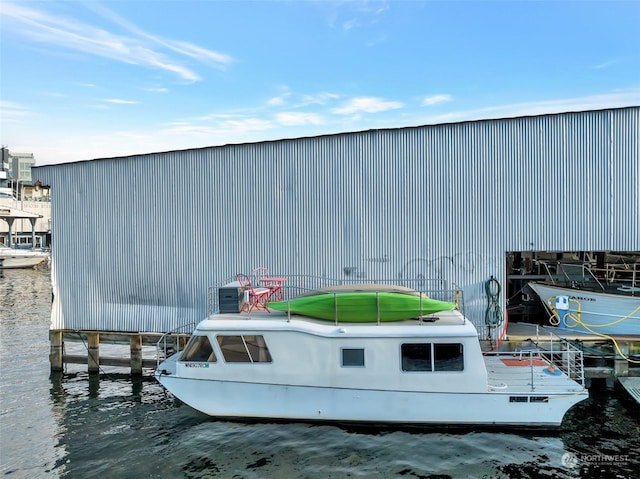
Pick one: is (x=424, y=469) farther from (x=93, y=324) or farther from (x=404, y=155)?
(x=93, y=324)

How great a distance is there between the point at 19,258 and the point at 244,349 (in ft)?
207

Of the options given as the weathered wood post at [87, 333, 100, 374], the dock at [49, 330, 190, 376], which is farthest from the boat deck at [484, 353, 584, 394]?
the weathered wood post at [87, 333, 100, 374]

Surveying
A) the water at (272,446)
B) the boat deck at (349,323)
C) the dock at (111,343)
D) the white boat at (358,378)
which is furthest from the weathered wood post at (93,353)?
the boat deck at (349,323)

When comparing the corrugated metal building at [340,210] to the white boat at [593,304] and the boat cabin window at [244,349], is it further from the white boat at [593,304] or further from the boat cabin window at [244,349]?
the boat cabin window at [244,349]

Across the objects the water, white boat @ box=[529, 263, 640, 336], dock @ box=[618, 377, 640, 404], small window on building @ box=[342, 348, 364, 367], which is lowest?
the water

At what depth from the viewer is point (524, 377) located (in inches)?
545

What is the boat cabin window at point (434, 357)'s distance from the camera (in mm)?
13055

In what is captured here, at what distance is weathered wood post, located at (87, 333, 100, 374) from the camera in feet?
61.3

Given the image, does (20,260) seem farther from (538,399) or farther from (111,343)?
(538,399)

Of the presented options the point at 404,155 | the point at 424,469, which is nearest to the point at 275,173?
the point at 404,155

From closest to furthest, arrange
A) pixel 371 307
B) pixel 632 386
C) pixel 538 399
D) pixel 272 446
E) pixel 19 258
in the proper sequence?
pixel 272 446 < pixel 538 399 < pixel 371 307 < pixel 632 386 < pixel 19 258

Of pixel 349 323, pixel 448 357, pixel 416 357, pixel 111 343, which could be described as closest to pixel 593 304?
pixel 448 357

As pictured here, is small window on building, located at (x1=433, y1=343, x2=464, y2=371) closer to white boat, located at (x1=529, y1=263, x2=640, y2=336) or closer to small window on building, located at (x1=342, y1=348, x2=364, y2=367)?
small window on building, located at (x1=342, y1=348, x2=364, y2=367)

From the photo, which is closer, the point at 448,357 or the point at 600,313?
the point at 448,357
